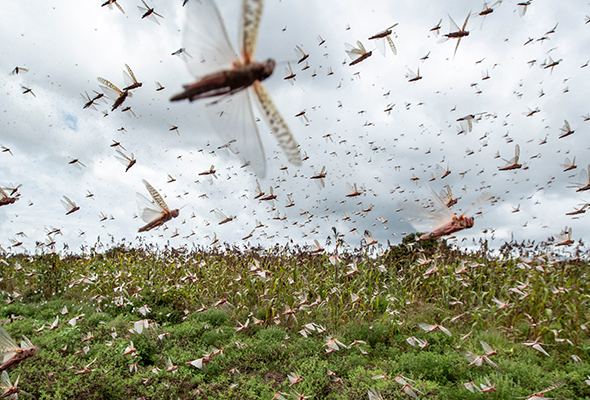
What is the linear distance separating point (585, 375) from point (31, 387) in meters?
6.62

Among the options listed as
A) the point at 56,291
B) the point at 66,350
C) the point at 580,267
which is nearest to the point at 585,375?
the point at 580,267

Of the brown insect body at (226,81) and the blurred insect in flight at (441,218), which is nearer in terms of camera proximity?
the brown insect body at (226,81)

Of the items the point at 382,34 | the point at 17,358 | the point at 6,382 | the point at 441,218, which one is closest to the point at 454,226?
the point at 441,218

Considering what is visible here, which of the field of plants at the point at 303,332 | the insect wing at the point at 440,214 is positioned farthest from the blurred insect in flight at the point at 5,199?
the insect wing at the point at 440,214

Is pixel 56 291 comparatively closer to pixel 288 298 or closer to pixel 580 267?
pixel 288 298

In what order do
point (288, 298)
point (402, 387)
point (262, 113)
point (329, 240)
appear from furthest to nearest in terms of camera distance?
point (329, 240) < point (288, 298) < point (402, 387) < point (262, 113)

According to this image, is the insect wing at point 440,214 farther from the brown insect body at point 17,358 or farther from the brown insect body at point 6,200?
the brown insect body at point 6,200

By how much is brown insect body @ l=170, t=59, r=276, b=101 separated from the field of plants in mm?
1701

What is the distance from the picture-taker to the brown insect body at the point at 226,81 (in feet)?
1.68

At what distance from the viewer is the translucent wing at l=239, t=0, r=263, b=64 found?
0.50 meters

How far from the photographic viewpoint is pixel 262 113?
0.57 metres

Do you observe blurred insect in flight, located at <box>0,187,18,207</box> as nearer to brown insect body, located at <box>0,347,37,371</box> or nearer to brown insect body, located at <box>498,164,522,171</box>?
brown insect body, located at <box>0,347,37,371</box>

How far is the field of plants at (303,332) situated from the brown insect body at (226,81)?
1701mm

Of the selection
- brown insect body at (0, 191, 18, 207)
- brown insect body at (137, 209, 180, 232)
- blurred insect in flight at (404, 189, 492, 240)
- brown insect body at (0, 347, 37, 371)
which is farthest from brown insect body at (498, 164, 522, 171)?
brown insect body at (0, 191, 18, 207)
